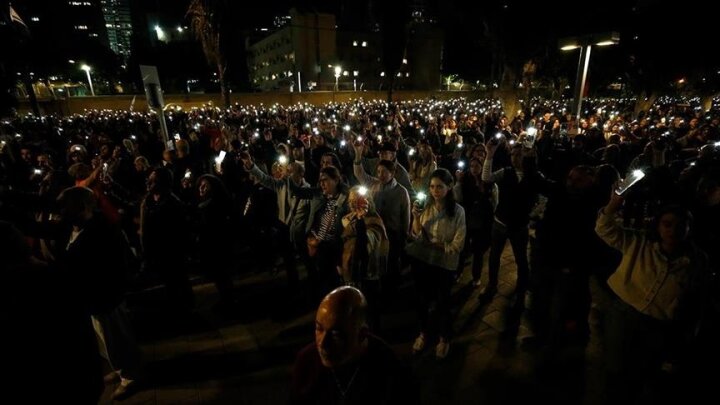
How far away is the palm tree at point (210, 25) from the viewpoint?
29203 millimetres

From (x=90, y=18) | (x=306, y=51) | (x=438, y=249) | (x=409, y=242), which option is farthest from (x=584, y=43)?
(x=90, y=18)

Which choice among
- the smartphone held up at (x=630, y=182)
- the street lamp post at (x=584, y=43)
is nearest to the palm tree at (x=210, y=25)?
the street lamp post at (x=584, y=43)

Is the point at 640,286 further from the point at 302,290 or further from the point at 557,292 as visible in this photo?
the point at 302,290

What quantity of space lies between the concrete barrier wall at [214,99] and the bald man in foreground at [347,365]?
31065 mm

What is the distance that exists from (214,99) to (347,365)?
41.4 meters

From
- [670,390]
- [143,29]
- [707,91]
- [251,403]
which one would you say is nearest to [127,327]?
[251,403]

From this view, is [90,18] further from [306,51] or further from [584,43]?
[584,43]

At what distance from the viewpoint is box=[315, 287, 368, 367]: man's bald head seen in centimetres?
167

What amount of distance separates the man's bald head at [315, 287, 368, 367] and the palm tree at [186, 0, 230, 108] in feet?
107

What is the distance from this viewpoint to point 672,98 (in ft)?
144

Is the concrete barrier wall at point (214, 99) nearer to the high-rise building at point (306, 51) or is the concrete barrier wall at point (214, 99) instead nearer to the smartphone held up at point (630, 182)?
the high-rise building at point (306, 51)

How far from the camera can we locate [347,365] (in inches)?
69.9

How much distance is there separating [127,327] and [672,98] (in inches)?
2275

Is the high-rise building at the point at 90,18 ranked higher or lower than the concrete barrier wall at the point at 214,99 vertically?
higher
